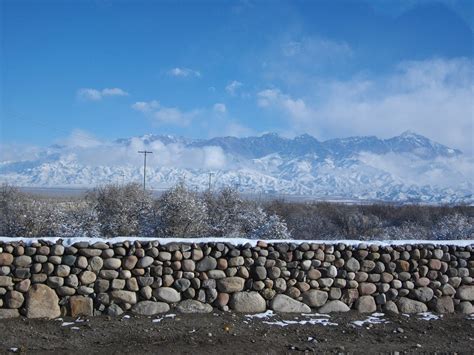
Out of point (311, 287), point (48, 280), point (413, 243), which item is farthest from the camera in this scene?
point (413, 243)

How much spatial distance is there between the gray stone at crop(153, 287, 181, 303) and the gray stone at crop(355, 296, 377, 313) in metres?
3.18

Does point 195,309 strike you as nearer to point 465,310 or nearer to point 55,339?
point 55,339

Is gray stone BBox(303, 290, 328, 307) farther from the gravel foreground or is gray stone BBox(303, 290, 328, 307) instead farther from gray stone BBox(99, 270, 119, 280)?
gray stone BBox(99, 270, 119, 280)

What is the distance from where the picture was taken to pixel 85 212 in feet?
82.7

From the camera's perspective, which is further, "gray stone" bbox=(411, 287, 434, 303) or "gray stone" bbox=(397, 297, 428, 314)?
"gray stone" bbox=(411, 287, 434, 303)

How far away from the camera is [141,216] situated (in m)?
26.6

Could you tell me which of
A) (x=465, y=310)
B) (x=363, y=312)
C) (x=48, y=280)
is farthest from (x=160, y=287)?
(x=465, y=310)

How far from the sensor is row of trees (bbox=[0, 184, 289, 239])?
24.2 m

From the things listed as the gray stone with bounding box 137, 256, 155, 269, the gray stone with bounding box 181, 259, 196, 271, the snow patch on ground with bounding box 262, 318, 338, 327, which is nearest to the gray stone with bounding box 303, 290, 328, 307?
the snow patch on ground with bounding box 262, 318, 338, 327

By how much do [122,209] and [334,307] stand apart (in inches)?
736

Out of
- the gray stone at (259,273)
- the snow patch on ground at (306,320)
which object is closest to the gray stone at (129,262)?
the gray stone at (259,273)

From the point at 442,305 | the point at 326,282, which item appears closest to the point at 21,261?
the point at 326,282

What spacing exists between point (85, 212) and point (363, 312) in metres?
18.7

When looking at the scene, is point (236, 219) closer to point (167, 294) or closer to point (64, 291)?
point (167, 294)
